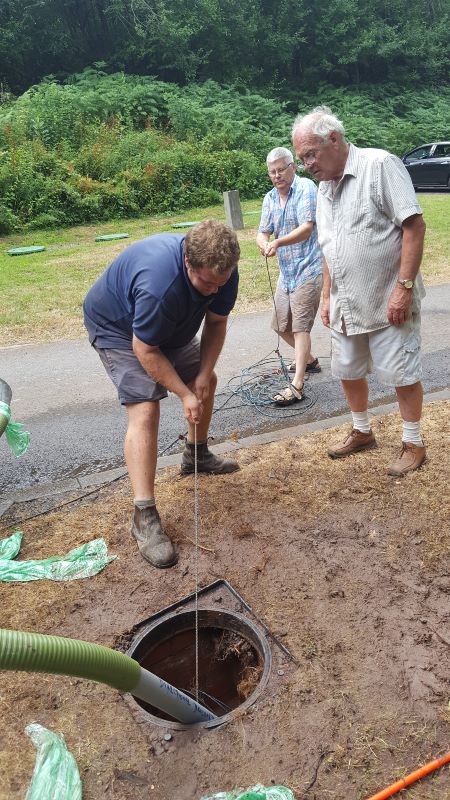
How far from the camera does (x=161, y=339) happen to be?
2898mm

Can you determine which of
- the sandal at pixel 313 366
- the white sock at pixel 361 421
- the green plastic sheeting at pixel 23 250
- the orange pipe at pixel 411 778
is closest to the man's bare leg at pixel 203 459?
the white sock at pixel 361 421

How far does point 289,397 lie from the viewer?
16.4 ft

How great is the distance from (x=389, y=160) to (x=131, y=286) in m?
1.43

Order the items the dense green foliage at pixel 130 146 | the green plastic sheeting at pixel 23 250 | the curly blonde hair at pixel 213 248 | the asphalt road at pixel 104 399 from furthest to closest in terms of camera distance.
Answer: the dense green foliage at pixel 130 146, the green plastic sheeting at pixel 23 250, the asphalt road at pixel 104 399, the curly blonde hair at pixel 213 248

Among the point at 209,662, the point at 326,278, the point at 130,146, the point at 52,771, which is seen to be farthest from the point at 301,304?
the point at 130,146

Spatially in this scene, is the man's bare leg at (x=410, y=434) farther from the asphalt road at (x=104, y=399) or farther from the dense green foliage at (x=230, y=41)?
the dense green foliage at (x=230, y=41)

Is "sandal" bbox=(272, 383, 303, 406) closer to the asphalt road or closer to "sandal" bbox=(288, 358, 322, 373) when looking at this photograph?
the asphalt road

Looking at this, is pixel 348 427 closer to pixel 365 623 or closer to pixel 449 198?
pixel 365 623

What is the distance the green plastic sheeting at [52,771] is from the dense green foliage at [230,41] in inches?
1147

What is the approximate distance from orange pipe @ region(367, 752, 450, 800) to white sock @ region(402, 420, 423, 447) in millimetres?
1920

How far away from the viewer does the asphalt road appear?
14.5 ft

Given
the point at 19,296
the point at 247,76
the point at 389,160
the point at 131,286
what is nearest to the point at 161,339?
the point at 131,286

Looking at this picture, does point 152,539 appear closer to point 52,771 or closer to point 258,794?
point 52,771

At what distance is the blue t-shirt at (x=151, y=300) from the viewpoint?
2.81 metres
